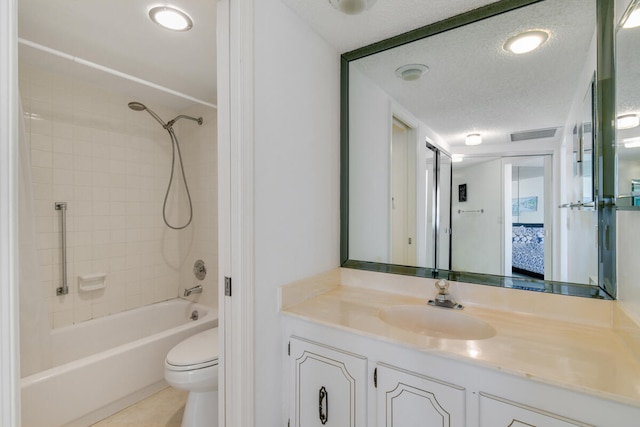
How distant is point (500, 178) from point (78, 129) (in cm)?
292

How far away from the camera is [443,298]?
1332mm

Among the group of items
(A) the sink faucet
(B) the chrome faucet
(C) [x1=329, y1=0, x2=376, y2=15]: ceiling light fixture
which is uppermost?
(C) [x1=329, y1=0, x2=376, y2=15]: ceiling light fixture

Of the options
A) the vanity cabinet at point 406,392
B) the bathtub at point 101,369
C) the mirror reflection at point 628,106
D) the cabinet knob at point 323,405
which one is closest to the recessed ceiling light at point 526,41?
the mirror reflection at point 628,106

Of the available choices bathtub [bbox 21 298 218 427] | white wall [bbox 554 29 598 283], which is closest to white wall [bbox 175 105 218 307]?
bathtub [bbox 21 298 218 427]

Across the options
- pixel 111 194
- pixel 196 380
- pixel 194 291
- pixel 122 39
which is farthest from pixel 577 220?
pixel 111 194

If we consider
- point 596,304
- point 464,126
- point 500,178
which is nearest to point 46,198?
point 464,126

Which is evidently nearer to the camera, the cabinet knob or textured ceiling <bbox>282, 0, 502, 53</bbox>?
the cabinet knob

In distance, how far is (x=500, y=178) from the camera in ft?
4.55

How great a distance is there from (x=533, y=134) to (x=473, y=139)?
25 cm

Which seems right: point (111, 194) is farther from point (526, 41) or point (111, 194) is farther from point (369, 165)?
point (526, 41)

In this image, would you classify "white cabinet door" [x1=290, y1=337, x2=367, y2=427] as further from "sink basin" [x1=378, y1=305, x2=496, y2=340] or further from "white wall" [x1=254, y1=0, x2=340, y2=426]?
"sink basin" [x1=378, y1=305, x2=496, y2=340]

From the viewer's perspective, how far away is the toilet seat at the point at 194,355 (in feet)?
5.05

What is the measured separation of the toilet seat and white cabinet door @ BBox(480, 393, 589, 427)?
1.32m

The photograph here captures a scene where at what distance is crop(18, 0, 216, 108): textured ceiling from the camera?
55.4 inches
